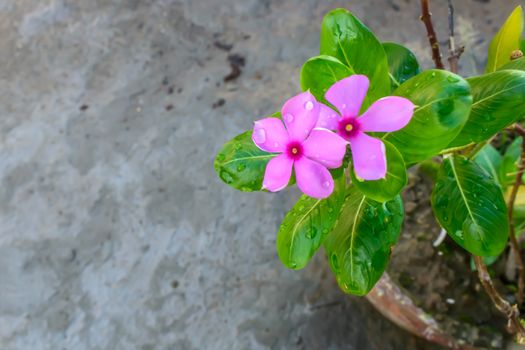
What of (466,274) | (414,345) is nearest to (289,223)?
(466,274)

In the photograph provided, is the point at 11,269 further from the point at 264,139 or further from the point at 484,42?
the point at 484,42

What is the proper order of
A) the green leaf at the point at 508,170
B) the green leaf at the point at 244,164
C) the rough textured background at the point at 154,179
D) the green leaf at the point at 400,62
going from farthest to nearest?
the rough textured background at the point at 154,179
the green leaf at the point at 508,170
the green leaf at the point at 400,62
the green leaf at the point at 244,164

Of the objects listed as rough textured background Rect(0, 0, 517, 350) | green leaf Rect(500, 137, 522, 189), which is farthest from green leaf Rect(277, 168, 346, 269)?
rough textured background Rect(0, 0, 517, 350)

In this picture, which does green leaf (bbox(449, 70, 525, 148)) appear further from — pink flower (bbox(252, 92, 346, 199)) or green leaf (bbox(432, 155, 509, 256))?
pink flower (bbox(252, 92, 346, 199))

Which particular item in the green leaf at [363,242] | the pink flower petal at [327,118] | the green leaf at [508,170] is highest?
the pink flower petal at [327,118]

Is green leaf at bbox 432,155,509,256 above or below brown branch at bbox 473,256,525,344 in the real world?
above

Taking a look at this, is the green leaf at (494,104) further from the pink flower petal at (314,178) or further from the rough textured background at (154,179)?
the rough textured background at (154,179)

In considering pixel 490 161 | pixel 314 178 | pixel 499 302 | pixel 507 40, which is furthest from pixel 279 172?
pixel 490 161

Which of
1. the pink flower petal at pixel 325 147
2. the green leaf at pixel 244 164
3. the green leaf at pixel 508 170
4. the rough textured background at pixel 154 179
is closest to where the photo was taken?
the pink flower petal at pixel 325 147

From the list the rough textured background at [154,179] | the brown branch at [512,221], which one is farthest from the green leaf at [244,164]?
the rough textured background at [154,179]
